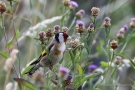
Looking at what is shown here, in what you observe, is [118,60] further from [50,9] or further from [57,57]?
[50,9]

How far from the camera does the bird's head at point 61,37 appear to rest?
1.29m

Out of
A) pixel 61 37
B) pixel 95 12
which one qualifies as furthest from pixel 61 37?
pixel 95 12

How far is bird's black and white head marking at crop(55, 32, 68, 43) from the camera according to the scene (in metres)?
1.29

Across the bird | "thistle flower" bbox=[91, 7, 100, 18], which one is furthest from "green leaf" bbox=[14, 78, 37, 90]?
"thistle flower" bbox=[91, 7, 100, 18]

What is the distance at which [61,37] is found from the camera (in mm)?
1310

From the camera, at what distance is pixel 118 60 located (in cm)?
149

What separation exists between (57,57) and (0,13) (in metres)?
0.29

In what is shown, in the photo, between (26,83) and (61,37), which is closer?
(26,83)

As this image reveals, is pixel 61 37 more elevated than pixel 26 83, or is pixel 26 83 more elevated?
pixel 61 37

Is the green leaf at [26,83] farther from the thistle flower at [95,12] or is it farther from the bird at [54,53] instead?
the thistle flower at [95,12]

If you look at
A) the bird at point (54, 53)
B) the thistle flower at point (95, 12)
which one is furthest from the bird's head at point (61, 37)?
the thistle flower at point (95, 12)

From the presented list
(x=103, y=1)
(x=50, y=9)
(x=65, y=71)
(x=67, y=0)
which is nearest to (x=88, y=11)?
(x=103, y=1)

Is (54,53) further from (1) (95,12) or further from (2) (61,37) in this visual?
(1) (95,12)

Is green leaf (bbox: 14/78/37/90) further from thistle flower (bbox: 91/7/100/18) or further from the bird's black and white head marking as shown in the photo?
thistle flower (bbox: 91/7/100/18)
